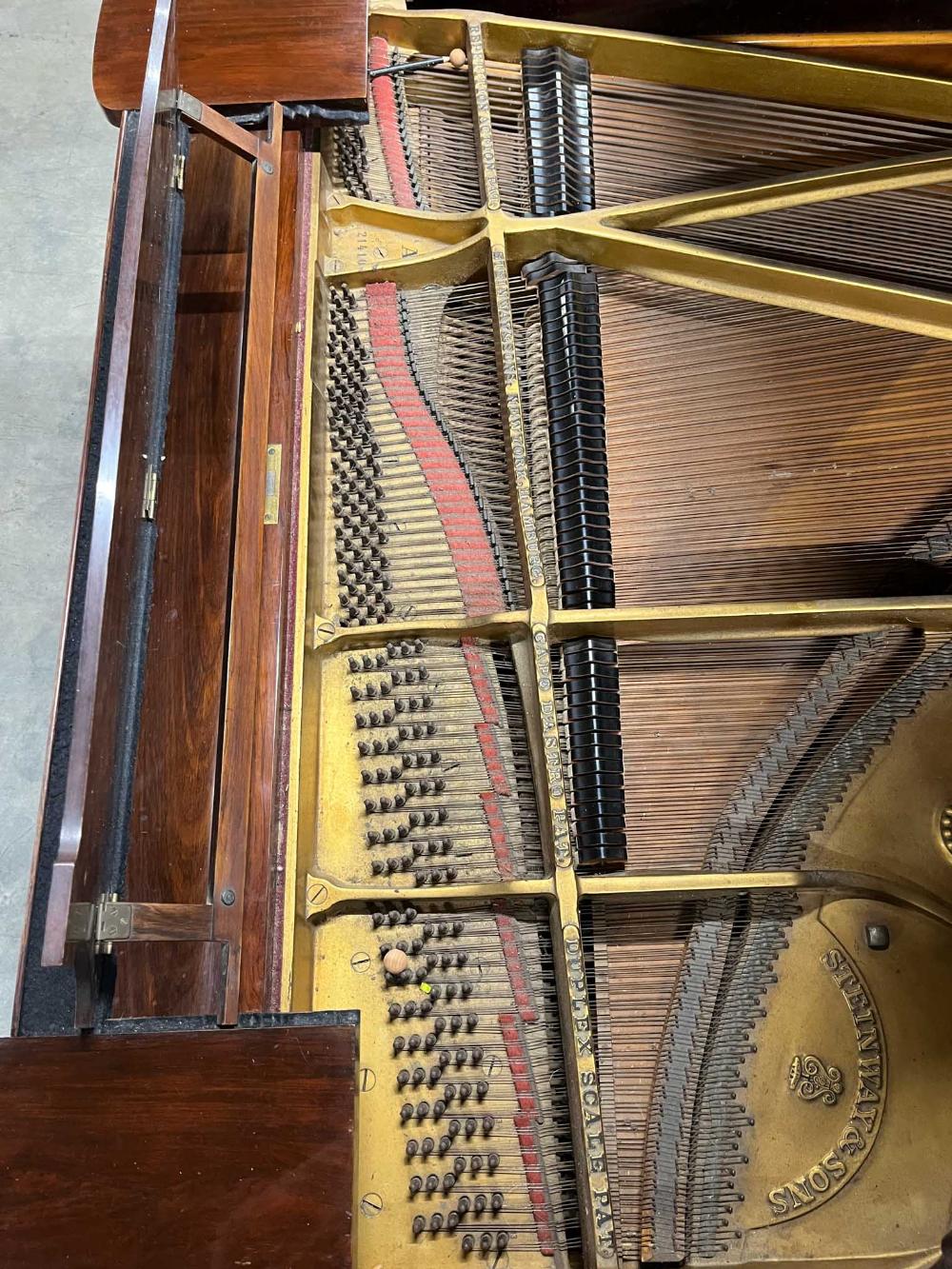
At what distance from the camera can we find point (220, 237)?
2748 millimetres

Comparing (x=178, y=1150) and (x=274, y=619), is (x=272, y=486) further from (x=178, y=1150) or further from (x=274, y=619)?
(x=178, y=1150)

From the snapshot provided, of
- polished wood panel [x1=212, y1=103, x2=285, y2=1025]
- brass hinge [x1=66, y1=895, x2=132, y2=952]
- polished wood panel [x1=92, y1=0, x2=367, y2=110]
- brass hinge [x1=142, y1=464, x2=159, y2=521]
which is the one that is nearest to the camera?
brass hinge [x1=66, y1=895, x2=132, y2=952]

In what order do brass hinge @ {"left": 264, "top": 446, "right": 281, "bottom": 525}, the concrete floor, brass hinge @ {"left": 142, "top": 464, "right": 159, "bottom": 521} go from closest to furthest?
brass hinge @ {"left": 142, "top": 464, "right": 159, "bottom": 521} → brass hinge @ {"left": 264, "top": 446, "right": 281, "bottom": 525} → the concrete floor

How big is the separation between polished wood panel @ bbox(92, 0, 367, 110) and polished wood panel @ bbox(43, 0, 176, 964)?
37 centimetres

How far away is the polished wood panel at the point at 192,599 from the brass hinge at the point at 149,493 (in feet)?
0.21

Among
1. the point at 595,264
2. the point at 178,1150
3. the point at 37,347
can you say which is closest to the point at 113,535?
the point at 178,1150

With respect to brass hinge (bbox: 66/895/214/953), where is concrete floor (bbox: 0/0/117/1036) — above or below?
A: above

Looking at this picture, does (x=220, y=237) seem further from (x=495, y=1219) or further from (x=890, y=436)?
(x=495, y=1219)

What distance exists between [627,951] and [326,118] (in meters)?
2.34

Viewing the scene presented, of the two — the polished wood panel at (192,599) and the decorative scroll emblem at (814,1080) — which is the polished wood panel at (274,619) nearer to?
the polished wood panel at (192,599)

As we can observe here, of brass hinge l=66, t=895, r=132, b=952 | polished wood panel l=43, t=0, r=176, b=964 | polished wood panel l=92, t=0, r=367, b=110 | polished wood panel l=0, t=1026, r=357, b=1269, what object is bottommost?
polished wood panel l=0, t=1026, r=357, b=1269

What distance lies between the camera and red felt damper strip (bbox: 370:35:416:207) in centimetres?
308

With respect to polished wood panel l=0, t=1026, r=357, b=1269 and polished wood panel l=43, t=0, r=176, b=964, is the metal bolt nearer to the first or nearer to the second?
polished wood panel l=0, t=1026, r=357, b=1269

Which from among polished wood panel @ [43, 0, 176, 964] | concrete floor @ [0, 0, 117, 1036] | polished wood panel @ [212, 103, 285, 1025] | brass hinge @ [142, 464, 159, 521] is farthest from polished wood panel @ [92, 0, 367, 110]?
concrete floor @ [0, 0, 117, 1036]
